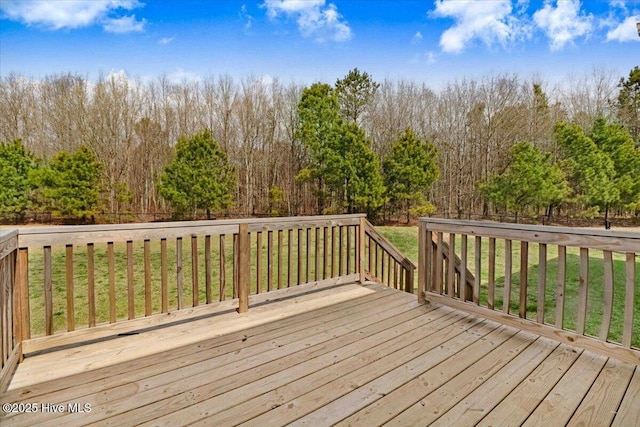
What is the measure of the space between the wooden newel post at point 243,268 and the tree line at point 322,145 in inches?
464

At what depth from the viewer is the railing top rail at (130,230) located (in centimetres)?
217

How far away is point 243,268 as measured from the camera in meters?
3.11

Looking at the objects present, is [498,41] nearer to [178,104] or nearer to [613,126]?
[613,126]

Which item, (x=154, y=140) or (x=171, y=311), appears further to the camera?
(x=154, y=140)

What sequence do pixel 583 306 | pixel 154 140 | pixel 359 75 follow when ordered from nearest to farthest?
1. pixel 583 306
2. pixel 359 75
3. pixel 154 140

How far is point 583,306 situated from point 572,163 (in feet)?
54.9

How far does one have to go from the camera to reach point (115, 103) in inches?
685

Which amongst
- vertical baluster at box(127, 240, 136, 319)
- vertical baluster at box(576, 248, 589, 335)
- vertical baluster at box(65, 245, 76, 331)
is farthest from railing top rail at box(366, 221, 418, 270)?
vertical baluster at box(65, 245, 76, 331)

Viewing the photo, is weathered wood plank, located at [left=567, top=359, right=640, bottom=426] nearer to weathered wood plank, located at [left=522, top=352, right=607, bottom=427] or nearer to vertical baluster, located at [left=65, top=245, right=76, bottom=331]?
weathered wood plank, located at [left=522, top=352, right=607, bottom=427]

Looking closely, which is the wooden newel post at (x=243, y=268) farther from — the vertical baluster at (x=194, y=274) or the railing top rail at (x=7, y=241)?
the railing top rail at (x=7, y=241)

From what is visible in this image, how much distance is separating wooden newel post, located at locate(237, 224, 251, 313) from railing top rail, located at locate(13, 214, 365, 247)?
0.22ft

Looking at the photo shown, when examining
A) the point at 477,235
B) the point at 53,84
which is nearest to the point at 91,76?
the point at 53,84

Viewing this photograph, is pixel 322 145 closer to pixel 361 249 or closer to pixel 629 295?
pixel 361 249

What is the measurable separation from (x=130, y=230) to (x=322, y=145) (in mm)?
13788
